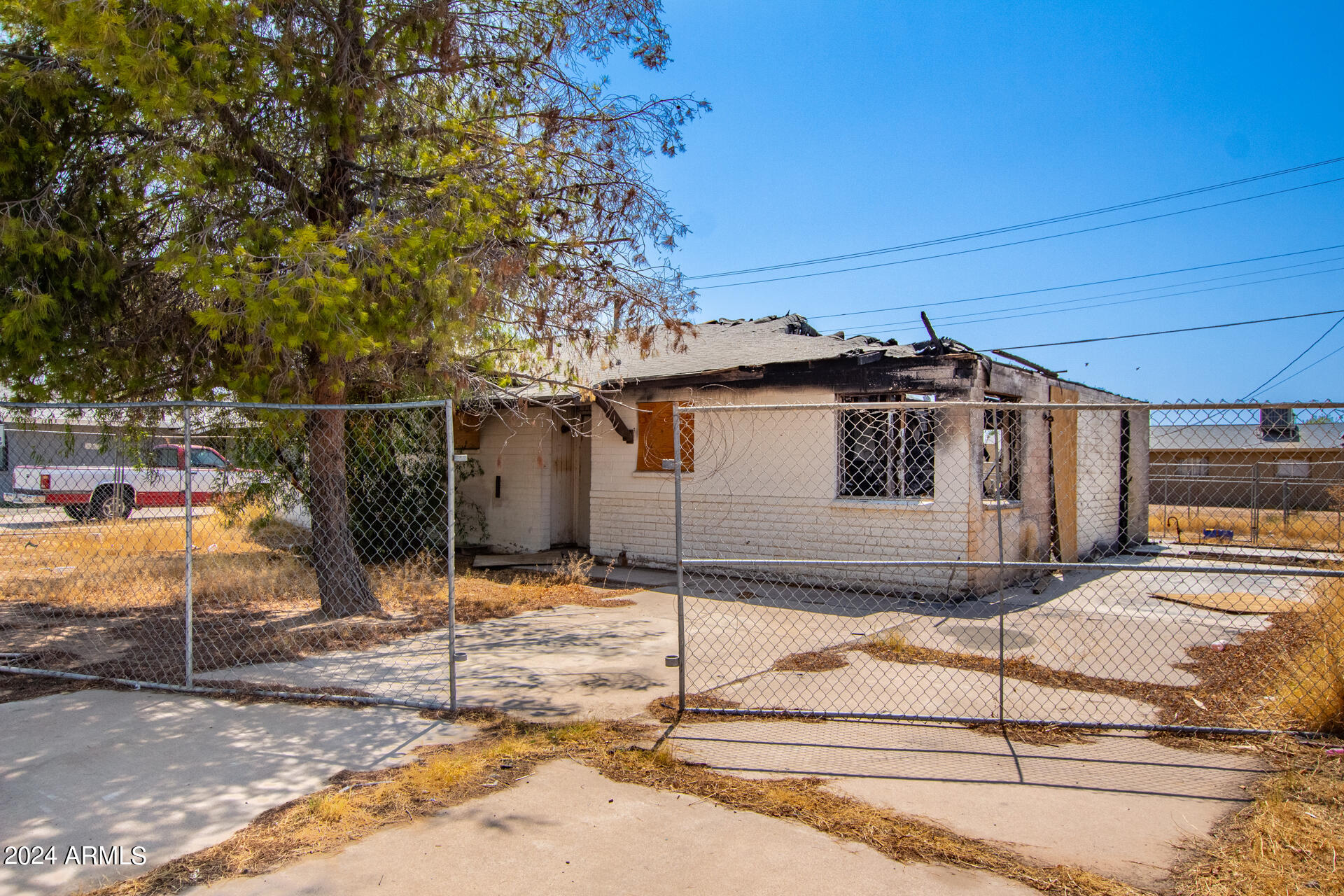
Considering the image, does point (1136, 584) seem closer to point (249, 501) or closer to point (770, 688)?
point (770, 688)

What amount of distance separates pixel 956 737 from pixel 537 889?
9.48 ft

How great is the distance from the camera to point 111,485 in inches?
504

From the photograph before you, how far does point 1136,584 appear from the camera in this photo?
11.1 metres

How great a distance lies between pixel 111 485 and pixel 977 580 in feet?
43.5

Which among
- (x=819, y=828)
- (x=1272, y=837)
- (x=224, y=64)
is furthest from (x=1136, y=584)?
(x=224, y=64)

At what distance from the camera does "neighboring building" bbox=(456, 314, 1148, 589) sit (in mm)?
9719

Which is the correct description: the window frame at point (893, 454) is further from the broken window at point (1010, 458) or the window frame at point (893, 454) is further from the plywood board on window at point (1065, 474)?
the plywood board on window at point (1065, 474)

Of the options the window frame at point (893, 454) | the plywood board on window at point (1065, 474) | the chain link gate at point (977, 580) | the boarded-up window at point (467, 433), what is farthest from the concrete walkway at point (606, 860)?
the boarded-up window at point (467, 433)

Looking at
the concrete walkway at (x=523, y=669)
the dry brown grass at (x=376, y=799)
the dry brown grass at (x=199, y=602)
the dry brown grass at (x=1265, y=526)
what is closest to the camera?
the dry brown grass at (x=376, y=799)

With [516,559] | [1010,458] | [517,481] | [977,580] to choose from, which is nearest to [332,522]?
[516,559]

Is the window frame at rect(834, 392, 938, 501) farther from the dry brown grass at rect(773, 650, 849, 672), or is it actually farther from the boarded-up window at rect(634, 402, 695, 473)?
the dry brown grass at rect(773, 650, 849, 672)

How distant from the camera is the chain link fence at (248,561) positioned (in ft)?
20.0

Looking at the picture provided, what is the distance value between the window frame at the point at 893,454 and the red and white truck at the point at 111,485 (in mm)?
7376

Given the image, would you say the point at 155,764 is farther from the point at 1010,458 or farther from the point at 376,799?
the point at 1010,458
